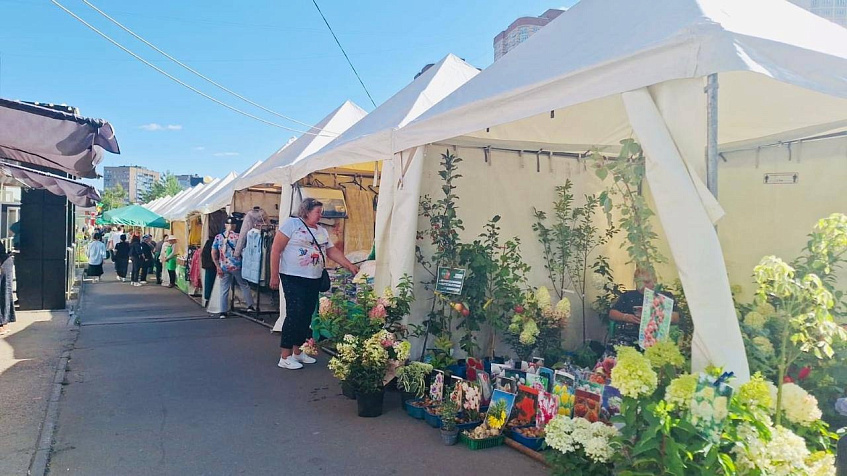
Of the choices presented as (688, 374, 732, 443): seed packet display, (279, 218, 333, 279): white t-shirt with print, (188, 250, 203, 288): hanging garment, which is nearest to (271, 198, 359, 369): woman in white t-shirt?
(279, 218, 333, 279): white t-shirt with print

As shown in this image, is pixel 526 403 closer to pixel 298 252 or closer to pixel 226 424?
pixel 226 424

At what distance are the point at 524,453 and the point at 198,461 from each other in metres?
2.06

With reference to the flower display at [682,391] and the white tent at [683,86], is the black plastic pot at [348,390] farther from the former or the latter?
the flower display at [682,391]

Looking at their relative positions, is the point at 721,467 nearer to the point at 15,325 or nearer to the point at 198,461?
the point at 198,461

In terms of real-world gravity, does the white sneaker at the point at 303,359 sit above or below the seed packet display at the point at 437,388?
below

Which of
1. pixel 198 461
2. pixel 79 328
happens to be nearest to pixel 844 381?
pixel 198 461

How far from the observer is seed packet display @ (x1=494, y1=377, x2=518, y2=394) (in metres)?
3.81

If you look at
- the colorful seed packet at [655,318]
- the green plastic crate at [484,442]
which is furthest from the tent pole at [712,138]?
the green plastic crate at [484,442]

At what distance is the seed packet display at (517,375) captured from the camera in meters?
3.81

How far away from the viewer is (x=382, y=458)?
3.45m

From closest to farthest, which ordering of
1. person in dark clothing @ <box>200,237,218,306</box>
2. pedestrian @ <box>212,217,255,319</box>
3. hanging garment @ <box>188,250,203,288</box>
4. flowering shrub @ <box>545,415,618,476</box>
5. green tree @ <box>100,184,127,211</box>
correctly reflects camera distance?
flowering shrub @ <box>545,415,618,476</box> → pedestrian @ <box>212,217,255,319</box> → person in dark clothing @ <box>200,237,218,306</box> → hanging garment @ <box>188,250,203,288</box> → green tree @ <box>100,184,127,211</box>

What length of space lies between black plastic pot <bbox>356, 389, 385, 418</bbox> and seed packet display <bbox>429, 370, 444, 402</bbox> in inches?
15.5

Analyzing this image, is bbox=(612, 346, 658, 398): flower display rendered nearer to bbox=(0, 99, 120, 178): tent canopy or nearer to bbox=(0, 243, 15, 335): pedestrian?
bbox=(0, 99, 120, 178): tent canopy

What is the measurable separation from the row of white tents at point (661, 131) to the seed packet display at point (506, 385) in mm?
1093
